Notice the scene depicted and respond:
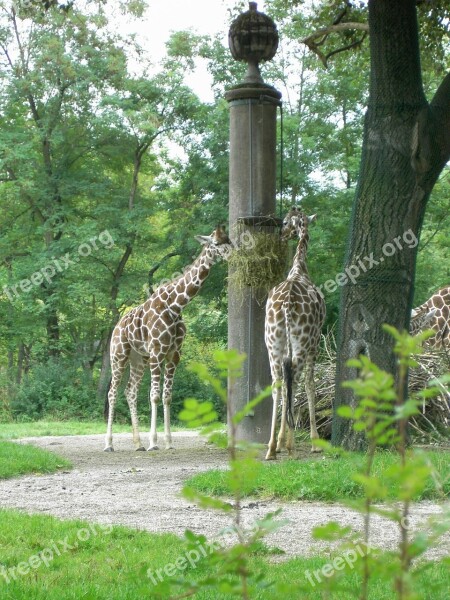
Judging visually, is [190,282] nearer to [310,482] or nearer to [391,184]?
[391,184]

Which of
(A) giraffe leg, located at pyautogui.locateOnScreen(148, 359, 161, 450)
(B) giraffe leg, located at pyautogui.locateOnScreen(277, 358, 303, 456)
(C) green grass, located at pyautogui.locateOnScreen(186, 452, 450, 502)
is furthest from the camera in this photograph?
(A) giraffe leg, located at pyautogui.locateOnScreen(148, 359, 161, 450)

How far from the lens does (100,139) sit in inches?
1153

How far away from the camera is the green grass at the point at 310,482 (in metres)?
7.70

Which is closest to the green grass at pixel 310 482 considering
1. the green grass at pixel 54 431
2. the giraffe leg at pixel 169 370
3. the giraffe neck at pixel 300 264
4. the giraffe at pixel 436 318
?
the giraffe neck at pixel 300 264

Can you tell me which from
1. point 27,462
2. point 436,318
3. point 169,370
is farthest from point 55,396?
point 27,462

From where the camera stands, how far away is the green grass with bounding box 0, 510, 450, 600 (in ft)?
15.3

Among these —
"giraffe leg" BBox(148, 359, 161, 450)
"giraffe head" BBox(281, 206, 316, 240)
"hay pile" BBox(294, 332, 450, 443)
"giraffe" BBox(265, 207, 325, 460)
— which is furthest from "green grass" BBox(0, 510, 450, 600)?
"hay pile" BBox(294, 332, 450, 443)

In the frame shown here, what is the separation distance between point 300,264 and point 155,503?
→ 453 cm

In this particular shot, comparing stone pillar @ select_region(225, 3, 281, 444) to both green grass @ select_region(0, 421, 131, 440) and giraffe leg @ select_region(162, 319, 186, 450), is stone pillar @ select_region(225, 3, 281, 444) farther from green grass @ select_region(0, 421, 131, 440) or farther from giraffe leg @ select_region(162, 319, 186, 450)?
green grass @ select_region(0, 421, 131, 440)

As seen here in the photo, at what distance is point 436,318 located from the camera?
1456 cm

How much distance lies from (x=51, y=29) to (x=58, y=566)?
25.7 metres

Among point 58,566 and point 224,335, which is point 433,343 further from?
point 224,335

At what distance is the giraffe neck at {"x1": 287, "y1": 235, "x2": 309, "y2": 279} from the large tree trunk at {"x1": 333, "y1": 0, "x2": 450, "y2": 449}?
97 centimetres

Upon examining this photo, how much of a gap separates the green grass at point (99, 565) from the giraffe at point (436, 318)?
29.0ft
